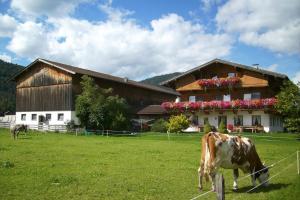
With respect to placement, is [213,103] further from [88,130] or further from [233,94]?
[88,130]

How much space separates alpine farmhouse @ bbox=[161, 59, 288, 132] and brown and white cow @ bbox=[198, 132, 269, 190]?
31.0m

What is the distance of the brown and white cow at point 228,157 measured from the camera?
10695 mm

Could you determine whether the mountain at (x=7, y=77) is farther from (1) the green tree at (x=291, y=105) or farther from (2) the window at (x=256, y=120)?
(1) the green tree at (x=291, y=105)

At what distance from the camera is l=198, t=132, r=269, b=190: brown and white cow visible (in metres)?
10.7

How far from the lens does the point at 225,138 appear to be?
36.4 ft

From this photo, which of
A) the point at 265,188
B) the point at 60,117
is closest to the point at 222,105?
the point at 60,117

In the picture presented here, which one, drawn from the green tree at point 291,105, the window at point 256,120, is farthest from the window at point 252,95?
the green tree at point 291,105

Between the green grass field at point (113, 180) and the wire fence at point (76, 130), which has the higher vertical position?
the wire fence at point (76, 130)

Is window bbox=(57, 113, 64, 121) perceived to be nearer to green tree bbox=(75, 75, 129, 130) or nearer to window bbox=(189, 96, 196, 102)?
green tree bbox=(75, 75, 129, 130)

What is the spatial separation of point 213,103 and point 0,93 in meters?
91.4

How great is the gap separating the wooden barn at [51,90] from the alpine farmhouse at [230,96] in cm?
1098

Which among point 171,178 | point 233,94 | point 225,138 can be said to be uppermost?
point 233,94

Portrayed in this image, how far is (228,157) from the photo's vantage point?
11.1 meters

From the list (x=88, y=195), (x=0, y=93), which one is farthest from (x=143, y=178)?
(x=0, y=93)
